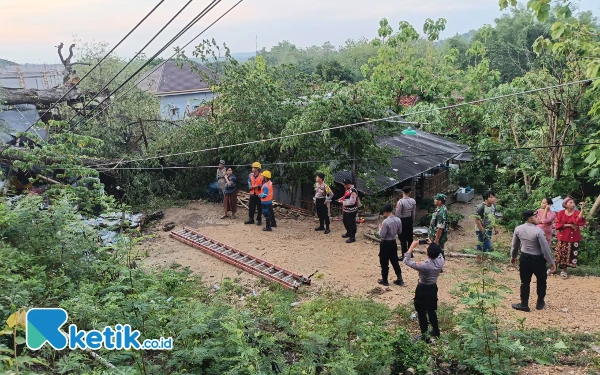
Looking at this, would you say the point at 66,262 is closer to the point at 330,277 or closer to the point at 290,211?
the point at 330,277

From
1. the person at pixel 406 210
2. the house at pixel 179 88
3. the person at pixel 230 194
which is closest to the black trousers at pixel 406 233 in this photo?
the person at pixel 406 210

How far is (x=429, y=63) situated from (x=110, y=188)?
21236 millimetres

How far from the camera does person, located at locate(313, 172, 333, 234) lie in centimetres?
1054

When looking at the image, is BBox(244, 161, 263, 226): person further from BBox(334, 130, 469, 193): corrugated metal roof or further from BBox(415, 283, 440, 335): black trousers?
BBox(415, 283, 440, 335): black trousers

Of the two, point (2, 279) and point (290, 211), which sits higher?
point (2, 279)

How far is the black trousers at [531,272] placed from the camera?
6.60 m

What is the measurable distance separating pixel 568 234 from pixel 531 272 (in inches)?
81.3

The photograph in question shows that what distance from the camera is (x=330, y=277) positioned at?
8.64 m

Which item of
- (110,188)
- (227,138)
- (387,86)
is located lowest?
(110,188)

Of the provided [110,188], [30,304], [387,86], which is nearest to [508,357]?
[30,304]

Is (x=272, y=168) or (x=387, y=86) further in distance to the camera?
(x=387, y=86)

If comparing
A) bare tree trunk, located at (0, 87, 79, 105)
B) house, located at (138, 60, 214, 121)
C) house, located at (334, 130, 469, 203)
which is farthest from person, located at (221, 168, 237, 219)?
house, located at (138, 60, 214, 121)

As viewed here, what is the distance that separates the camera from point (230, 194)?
1225 cm

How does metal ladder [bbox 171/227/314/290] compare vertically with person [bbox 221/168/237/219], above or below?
below
